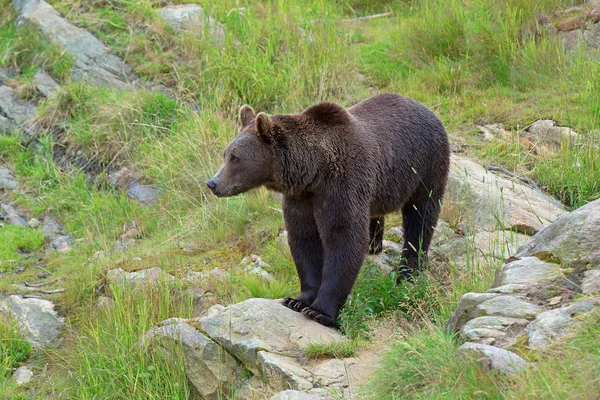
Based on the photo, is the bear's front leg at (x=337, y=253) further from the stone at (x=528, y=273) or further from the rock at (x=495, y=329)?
the rock at (x=495, y=329)

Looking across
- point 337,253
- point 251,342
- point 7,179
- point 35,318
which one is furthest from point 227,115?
point 251,342

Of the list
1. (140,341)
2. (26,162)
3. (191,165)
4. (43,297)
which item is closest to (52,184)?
(26,162)

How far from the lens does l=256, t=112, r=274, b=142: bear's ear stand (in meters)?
6.67

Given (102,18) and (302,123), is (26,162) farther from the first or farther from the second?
(302,123)

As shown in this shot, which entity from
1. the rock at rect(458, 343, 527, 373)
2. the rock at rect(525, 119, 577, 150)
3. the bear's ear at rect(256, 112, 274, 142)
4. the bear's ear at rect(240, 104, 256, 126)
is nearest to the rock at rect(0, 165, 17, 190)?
the bear's ear at rect(240, 104, 256, 126)

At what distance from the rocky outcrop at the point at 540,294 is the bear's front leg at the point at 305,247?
169cm

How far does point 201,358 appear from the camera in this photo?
21.2ft

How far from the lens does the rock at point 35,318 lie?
820 cm

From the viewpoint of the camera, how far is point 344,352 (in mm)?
6145

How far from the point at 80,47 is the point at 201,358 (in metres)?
7.97

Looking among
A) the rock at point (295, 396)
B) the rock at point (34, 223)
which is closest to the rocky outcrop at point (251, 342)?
the rock at point (295, 396)

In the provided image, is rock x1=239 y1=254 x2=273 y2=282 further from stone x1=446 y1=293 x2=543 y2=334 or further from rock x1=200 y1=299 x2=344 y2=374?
stone x1=446 y1=293 x2=543 y2=334

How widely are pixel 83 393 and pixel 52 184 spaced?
17.7 feet

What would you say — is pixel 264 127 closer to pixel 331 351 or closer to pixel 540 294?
pixel 331 351
